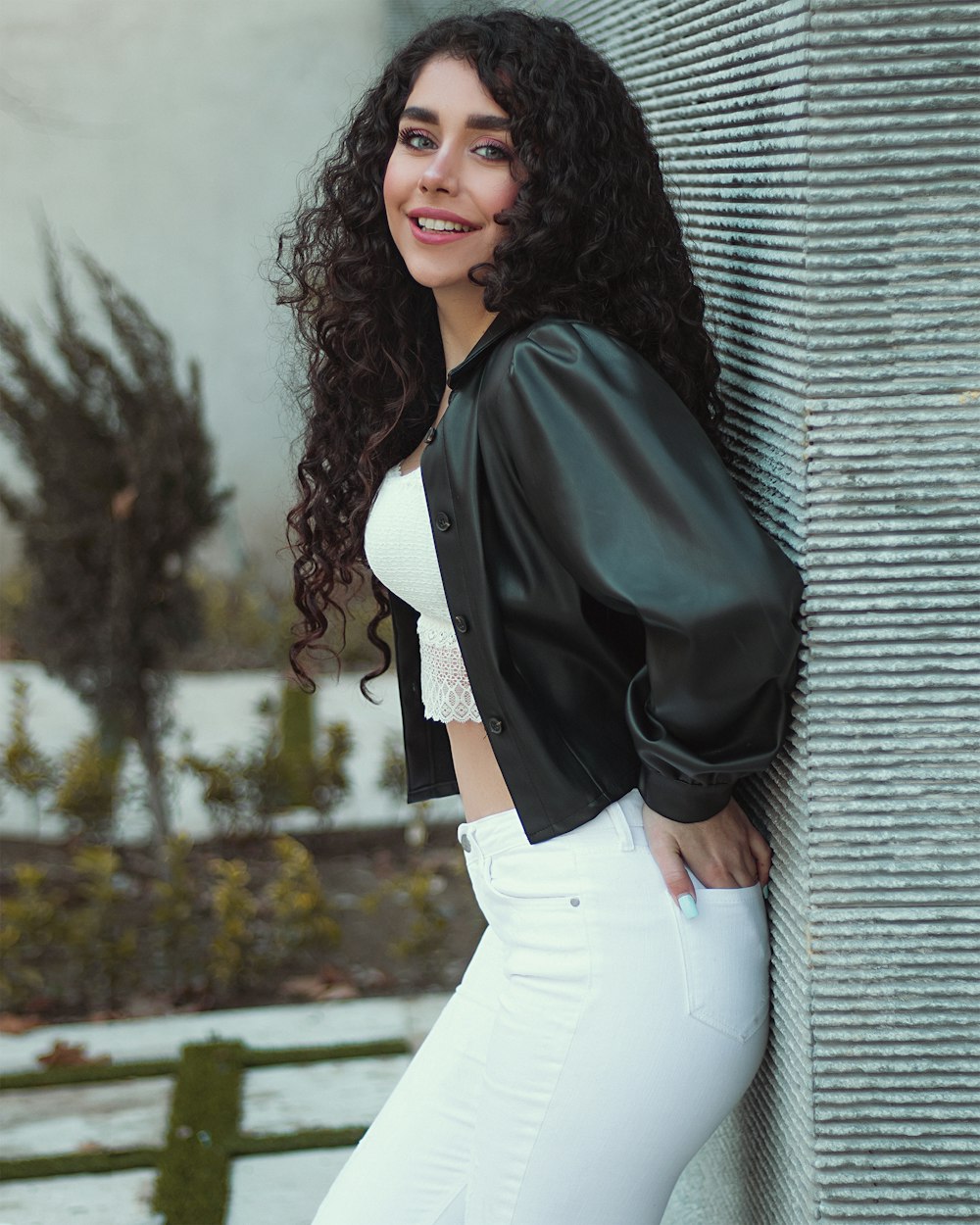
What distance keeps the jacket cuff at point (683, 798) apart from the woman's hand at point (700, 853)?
0.09 feet

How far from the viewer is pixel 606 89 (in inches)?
73.4

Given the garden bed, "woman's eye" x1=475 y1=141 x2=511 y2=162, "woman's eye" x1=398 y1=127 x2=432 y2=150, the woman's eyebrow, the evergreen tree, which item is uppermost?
the woman's eyebrow

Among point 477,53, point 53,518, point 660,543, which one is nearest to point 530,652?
point 660,543

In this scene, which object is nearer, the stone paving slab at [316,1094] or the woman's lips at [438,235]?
the woman's lips at [438,235]

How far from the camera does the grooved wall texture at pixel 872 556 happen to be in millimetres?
1488

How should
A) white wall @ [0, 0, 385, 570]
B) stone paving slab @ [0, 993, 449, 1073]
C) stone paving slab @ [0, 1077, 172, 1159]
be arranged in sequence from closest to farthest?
stone paving slab @ [0, 1077, 172, 1159], stone paving slab @ [0, 993, 449, 1073], white wall @ [0, 0, 385, 570]

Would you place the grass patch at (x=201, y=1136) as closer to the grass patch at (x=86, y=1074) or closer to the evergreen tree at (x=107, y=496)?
the grass patch at (x=86, y=1074)

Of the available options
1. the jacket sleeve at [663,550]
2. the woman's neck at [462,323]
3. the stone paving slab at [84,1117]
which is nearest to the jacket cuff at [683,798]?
the jacket sleeve at [663,550]

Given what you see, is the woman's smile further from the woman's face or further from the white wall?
the white wall

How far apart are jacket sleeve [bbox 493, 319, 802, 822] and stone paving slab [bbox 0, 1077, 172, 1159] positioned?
2.08 meters

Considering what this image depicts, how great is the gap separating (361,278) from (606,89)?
0.47 m

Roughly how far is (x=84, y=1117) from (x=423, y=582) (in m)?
2.05

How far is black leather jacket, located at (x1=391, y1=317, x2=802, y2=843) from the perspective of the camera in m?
1.53

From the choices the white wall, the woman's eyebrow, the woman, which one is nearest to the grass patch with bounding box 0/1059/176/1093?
the woman
